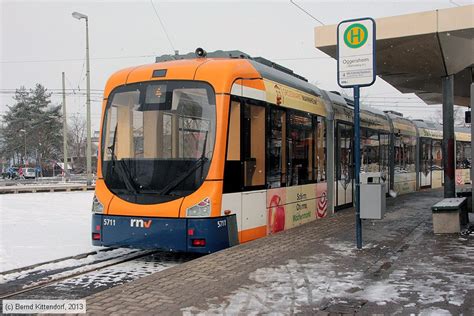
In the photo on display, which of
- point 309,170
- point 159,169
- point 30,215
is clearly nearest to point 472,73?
point 309,170

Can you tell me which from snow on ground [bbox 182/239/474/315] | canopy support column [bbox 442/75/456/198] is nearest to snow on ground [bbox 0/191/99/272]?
snow on ground [bbox 182/239/474/315]

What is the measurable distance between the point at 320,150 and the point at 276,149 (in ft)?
9.60

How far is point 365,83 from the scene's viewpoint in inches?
341

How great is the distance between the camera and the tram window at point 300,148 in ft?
35.0

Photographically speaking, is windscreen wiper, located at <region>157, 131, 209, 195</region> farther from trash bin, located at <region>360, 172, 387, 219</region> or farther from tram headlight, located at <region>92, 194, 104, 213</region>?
trash bin, located at <region>360, 172, 387, 219</region>

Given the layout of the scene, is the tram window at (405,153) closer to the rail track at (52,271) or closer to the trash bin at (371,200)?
the trash bin at (371,200)

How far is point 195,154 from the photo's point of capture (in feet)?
27.4

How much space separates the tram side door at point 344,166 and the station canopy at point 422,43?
89.2 inches

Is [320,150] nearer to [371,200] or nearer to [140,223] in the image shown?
[371,200]

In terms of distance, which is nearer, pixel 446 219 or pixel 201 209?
pixel 201 209

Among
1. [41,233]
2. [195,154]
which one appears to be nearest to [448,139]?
[195,154]

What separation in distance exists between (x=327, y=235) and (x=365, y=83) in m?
3.09

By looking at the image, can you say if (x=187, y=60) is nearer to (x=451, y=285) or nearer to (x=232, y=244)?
(x=232, y=244)

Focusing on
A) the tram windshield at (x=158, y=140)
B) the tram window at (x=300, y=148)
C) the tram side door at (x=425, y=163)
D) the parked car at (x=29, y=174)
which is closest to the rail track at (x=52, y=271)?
the tram windshield at (x=158, y=140)
